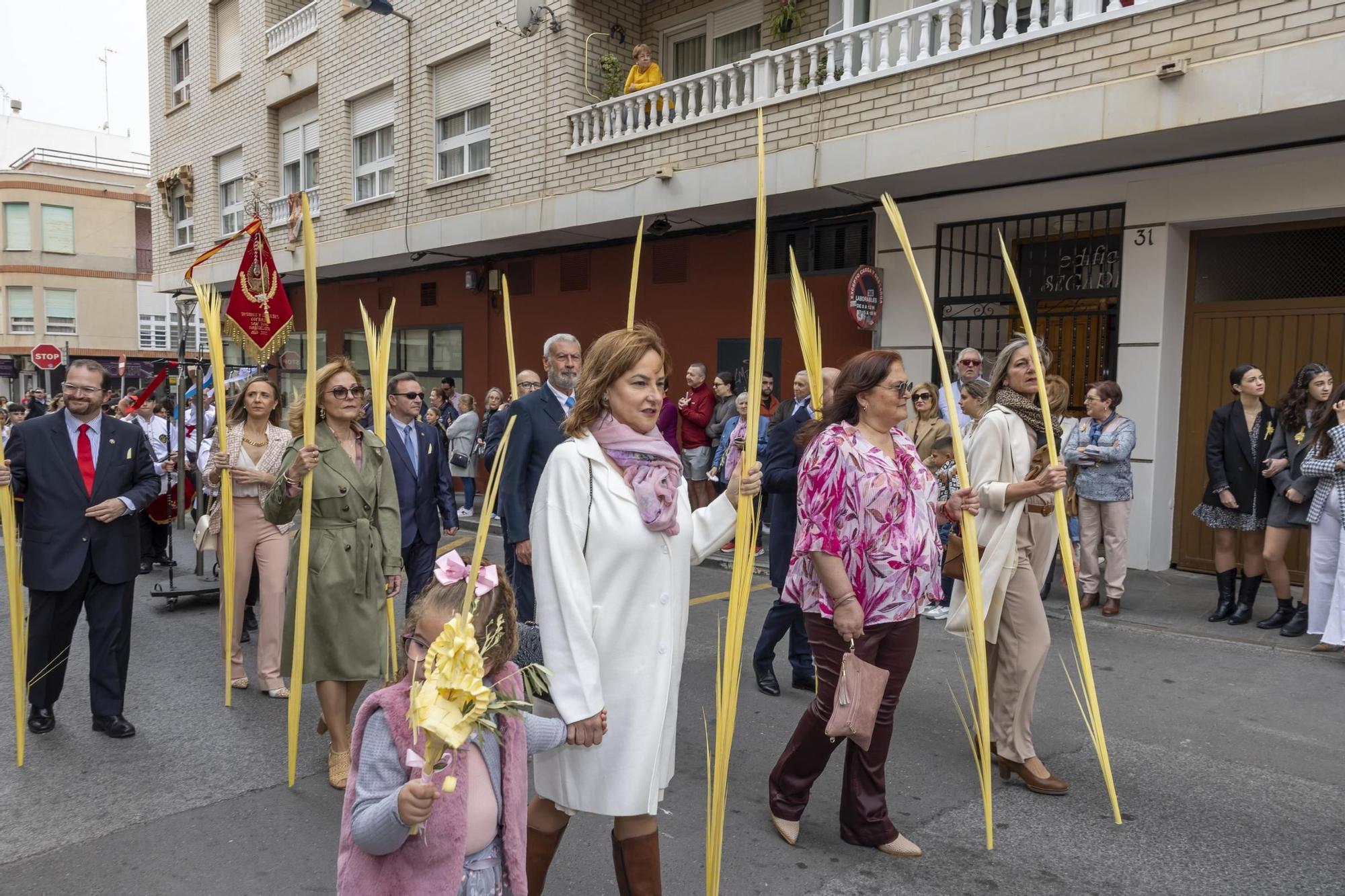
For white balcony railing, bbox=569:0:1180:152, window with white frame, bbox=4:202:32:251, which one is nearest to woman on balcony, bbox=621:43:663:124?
white balcony railing, bbox=569:0:1180:152

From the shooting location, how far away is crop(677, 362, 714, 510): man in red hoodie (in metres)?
11.6

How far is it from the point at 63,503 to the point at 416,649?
3.44 m

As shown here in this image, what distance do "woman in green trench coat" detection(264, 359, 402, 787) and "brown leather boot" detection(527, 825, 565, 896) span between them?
172 centimetres

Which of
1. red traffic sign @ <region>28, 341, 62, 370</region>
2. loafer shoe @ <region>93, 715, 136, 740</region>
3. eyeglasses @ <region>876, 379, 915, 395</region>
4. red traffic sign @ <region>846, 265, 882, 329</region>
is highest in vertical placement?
red traffic sign @ <region>846, 265, 882, 329</region>

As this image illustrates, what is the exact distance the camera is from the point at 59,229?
133 feet

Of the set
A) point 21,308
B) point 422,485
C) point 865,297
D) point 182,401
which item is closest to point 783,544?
point 422,485

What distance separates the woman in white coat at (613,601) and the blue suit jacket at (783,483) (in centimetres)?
254

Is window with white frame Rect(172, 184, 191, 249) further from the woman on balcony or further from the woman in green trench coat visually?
the woman in green trench coat

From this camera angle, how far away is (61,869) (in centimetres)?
345

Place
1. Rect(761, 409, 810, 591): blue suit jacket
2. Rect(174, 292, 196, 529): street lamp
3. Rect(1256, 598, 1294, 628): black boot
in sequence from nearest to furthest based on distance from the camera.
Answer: Rect(761, 409, 810, 591): blue suit jacket
Rect(1256, 598, 1294, 628): black boot
Rect(174, 292, 196, 529): street lamp

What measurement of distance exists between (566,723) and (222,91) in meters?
21.4

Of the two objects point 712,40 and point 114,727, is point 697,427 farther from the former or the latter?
point 114,727

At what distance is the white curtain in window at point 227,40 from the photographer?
19.8m

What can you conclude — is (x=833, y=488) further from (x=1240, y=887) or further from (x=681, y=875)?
(x=1240, y=887)
